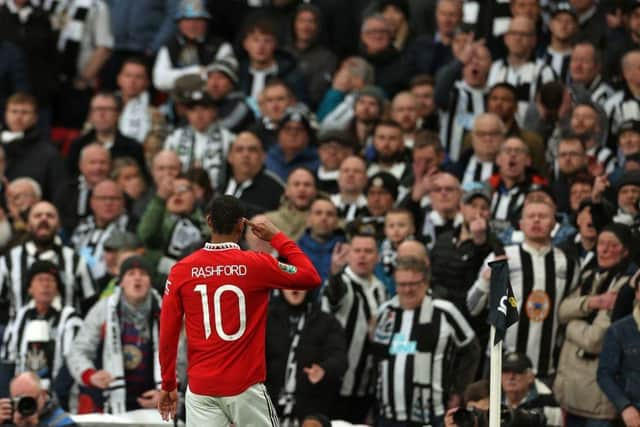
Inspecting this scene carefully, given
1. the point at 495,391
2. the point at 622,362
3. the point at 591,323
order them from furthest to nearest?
1. the point at 591,323
2. the point at 622,362
3. the point at 495,391

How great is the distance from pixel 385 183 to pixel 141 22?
5.56 m

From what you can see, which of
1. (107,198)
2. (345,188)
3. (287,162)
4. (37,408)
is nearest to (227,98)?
(287,162)

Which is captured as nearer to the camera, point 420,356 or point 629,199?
point 420,356

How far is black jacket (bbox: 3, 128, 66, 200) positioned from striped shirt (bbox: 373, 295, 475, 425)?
5189 millimetres

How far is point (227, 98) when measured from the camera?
18688 millimetres

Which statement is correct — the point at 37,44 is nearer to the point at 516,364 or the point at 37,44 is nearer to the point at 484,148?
the point at 484,148

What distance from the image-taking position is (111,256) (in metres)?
16.2

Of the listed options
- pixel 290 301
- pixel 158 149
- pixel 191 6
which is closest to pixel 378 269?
pixel 290 301

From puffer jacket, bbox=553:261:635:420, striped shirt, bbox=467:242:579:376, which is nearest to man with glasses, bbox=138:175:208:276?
striped shirt, bbox=467:242:579:376

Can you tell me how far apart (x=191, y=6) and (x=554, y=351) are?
Result: 6.79m

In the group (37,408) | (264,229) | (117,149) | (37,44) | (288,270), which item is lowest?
(37,408)

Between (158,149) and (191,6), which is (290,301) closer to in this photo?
(158,149)

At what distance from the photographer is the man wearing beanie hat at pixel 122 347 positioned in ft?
47.7

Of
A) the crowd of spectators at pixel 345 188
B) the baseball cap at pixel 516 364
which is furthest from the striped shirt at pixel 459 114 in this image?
the baseball cap at pixel 516 364
